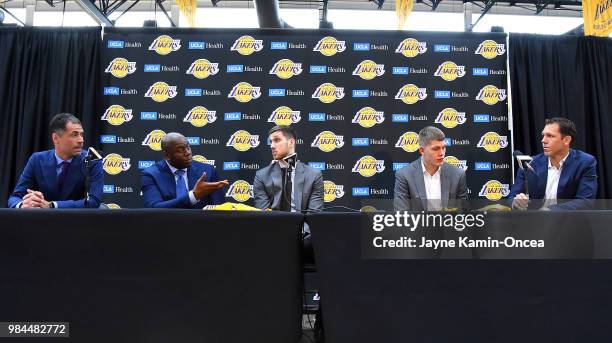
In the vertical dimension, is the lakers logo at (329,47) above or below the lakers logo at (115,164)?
above

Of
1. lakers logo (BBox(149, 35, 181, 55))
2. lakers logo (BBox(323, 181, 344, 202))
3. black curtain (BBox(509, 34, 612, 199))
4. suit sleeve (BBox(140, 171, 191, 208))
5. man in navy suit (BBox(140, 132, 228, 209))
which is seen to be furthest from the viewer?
black curtain (BBox(509, 34, 612, 199))

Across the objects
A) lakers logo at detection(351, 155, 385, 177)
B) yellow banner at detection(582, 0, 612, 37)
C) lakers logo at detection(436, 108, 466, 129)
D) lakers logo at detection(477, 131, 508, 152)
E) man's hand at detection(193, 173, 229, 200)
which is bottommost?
man's hand at detection(193, 173, 229, 200)

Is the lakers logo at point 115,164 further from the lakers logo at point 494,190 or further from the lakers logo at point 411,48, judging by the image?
the lakers logo at point 494,190

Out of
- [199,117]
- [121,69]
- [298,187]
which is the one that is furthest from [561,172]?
[121,69]

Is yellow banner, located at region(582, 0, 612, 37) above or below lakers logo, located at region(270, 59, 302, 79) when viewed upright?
above

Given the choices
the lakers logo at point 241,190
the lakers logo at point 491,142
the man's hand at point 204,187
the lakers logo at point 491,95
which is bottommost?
the man's hand at point 204,187

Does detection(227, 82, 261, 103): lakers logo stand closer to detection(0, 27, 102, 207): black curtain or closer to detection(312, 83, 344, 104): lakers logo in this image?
detection(312, 83, 344, 104): lakers logo

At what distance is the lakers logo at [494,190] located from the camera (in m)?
4.86

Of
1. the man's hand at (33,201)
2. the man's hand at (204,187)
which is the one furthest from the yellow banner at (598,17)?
the man's hand at (33,201)

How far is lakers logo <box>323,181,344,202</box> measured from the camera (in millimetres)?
4840

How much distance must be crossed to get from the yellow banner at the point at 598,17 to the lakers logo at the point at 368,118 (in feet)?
8.33

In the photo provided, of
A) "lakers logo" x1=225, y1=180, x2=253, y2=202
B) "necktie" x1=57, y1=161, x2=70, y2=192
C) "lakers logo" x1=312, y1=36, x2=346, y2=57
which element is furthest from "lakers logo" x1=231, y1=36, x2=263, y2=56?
"necktie" x1=57, y1=161, x2=70, y2=192

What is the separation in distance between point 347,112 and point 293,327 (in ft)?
11.5

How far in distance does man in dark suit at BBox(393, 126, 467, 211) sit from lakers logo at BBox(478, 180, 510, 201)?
1571 mm
